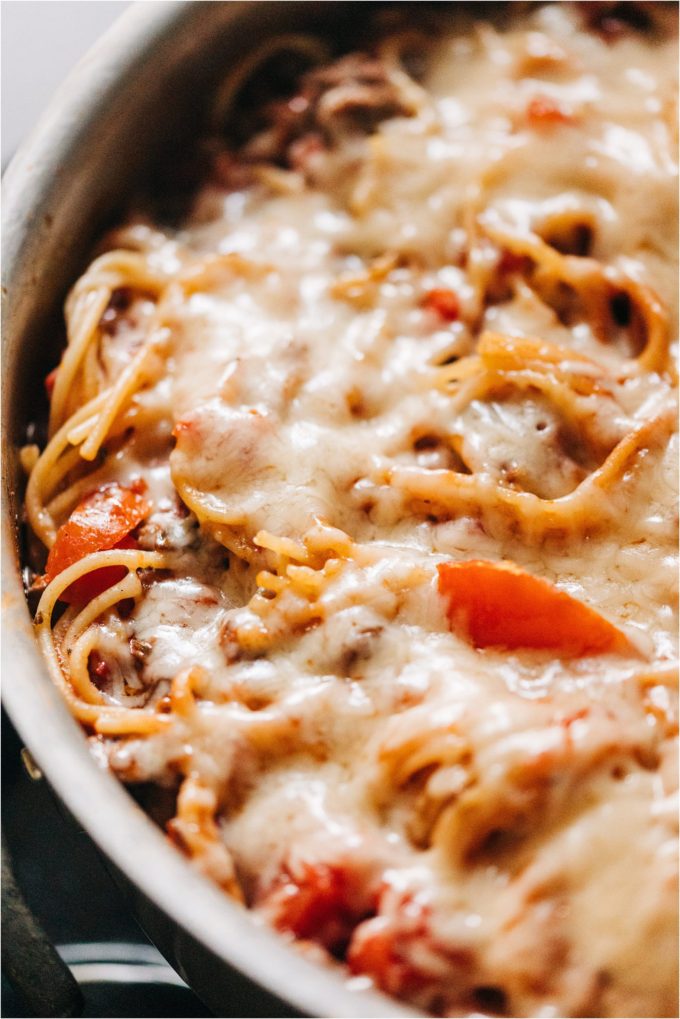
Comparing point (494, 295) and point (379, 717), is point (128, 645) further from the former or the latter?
point (494, 295)

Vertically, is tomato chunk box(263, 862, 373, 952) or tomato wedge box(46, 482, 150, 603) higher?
tomato wedge box(46, 482, 150, 603)

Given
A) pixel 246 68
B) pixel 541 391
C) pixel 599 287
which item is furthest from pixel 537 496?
pixel 246 68

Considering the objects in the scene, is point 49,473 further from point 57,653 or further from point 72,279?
point 72,279

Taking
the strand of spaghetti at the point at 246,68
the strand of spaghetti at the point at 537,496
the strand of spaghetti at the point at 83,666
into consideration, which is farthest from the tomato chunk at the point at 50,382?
the strand of spaghetti at the point at 246,68

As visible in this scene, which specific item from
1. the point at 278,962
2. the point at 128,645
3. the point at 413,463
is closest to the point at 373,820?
the point at 278,962

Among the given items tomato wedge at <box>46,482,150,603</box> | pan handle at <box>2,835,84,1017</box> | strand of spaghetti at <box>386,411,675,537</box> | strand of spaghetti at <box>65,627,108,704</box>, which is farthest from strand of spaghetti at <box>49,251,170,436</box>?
pan handle at <box>2,835,84,1017</box>

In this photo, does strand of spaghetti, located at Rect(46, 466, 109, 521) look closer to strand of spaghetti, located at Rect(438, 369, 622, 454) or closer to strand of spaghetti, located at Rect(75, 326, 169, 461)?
strand of spaghetti, located at Rect(75, 326, 169, 461)

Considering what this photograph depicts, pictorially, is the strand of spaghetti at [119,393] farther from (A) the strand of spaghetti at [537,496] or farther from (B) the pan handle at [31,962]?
(B) the pan handle at [31,962]

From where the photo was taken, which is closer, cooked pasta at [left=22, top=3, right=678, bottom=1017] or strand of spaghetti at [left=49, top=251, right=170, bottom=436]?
cooked pasta at [left=22, top=3, right=678, bottom=1017]
